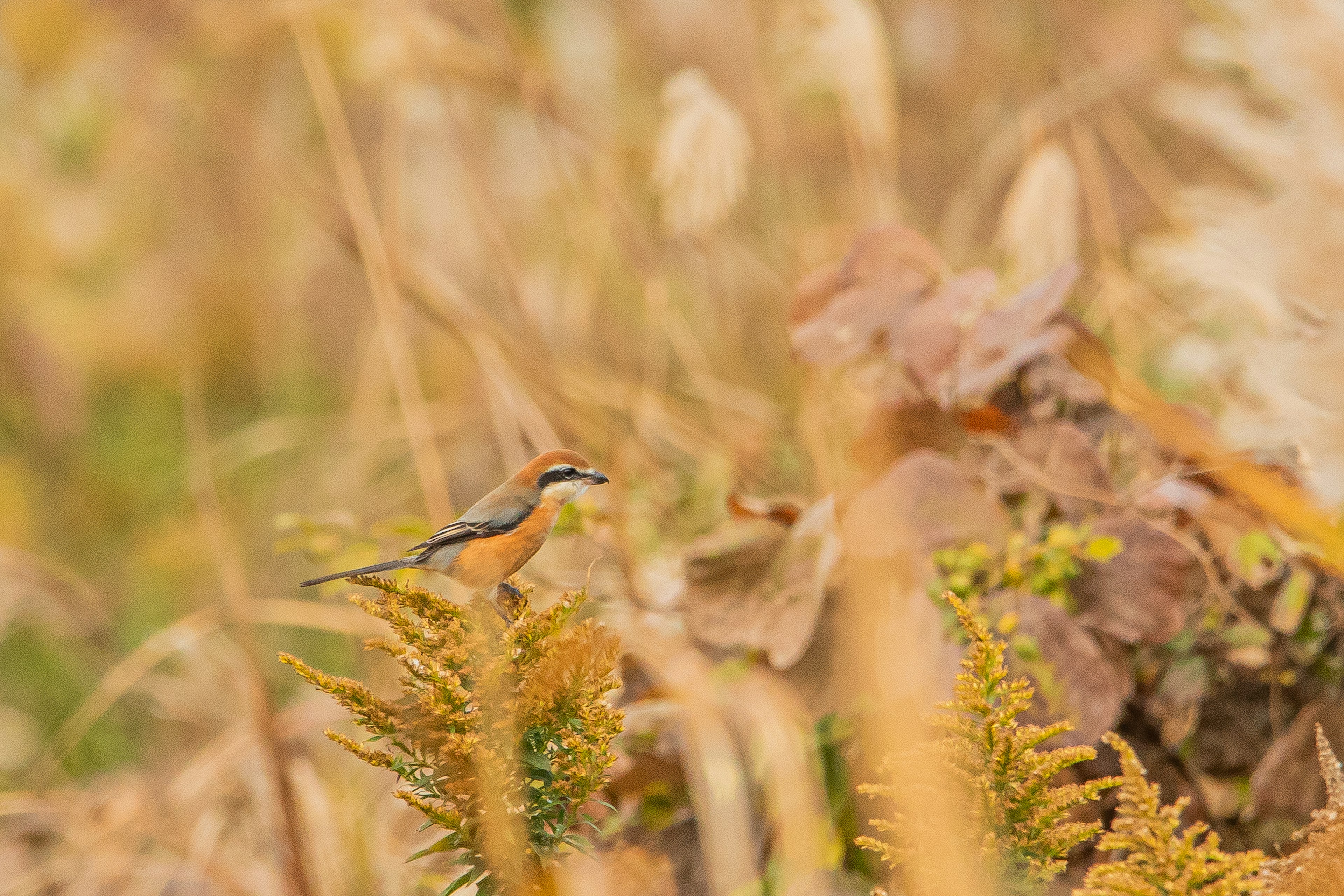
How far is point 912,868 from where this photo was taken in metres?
0.33

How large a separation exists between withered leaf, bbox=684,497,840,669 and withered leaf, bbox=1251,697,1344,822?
0.21 meters

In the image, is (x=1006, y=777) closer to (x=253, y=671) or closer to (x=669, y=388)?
(x=253, y=671)

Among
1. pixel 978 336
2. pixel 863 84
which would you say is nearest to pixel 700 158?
pixel 863 84

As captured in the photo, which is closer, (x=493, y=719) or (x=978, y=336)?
(x=493, y=719)

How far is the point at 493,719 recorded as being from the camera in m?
0.26

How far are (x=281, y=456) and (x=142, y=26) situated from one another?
1.64 ft

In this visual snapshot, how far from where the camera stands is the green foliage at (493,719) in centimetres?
25

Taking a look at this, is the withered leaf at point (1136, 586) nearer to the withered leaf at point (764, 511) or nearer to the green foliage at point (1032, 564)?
the green foliage at point (1032, 564)

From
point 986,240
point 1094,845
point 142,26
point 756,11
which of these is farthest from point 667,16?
point 1094,845

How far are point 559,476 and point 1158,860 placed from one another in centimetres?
21

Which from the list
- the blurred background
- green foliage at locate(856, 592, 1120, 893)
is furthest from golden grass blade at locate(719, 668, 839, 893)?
green foliage at locate(856, 592, 1120, 893)

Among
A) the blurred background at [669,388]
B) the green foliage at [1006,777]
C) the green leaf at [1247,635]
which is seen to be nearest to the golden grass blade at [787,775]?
the blurred background at [669,388]

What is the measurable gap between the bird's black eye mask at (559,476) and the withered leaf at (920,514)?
195 millimetres

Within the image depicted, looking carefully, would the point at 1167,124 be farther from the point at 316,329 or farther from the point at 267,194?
the point at 316,329
